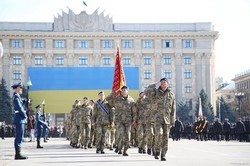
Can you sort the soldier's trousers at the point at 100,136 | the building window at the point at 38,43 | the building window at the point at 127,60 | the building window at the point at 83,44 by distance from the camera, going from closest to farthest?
the soldier's trousers at the point at 100,136 → the building window at the point at 38,43 → the building window at the point at 83,44 → the building window at the point at 127,60

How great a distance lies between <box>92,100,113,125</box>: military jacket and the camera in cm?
1552

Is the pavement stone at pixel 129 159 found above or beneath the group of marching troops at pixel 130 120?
beneath

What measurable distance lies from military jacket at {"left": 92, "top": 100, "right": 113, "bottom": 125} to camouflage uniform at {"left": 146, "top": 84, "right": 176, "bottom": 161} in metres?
3.71

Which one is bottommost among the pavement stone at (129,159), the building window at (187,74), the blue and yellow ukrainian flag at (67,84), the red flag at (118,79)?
the pavement stone at (129,159)

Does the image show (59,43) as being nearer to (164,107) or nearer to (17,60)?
(17,60)

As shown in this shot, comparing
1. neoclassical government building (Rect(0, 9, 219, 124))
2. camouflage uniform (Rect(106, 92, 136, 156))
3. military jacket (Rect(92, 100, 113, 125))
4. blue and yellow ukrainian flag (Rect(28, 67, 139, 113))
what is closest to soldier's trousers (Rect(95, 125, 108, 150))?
military jacket (Rect(92, 100, 113, 125))

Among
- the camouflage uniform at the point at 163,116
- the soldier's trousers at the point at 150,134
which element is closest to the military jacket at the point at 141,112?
the soldier's trousers at the point at 150,134

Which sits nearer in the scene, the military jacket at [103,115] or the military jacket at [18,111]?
the military jacket at [18,111]

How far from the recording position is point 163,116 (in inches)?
463

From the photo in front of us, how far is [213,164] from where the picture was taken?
1036 cm

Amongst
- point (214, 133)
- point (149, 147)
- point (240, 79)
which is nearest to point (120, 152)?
point (149, 147)

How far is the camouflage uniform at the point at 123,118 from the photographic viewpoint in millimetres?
13511

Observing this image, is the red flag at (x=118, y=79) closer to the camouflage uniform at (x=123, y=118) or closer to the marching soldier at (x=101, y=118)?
the marching soldier at (x=101, y=118)

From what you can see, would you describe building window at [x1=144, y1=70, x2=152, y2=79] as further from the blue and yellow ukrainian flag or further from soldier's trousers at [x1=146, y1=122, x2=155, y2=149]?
soldier's trousers at [x1=146, y1=122, x2=155, y2=149]
